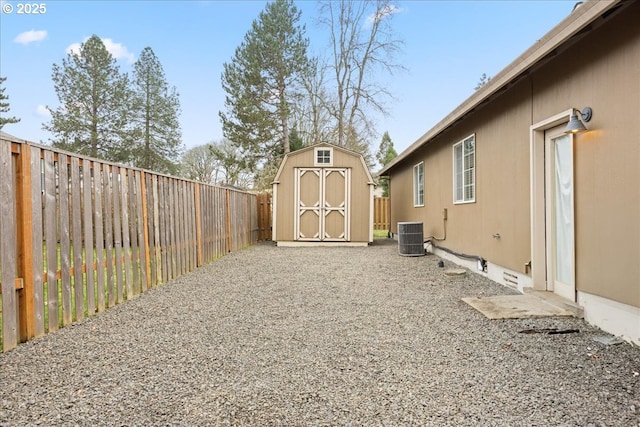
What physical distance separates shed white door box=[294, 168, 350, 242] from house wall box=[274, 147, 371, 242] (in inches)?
5.9

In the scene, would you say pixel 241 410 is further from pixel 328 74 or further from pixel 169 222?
pixel 328 74

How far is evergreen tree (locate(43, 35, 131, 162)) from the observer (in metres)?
17.1

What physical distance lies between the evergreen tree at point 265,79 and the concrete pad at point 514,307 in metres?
14.6

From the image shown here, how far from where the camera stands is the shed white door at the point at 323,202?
35.5 ft

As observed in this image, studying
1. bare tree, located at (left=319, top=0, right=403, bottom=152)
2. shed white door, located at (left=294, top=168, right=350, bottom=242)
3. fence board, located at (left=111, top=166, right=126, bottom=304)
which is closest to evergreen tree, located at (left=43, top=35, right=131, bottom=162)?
bare tree, located at (left=319, top=0, right=403, bottom=152)

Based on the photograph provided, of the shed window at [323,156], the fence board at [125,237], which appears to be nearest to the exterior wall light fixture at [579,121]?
the fence board at [125,237]

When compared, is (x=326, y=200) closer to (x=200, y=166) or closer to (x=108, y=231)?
(x=108, y=231)

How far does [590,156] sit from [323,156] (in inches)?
315

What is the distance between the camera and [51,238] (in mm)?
3035

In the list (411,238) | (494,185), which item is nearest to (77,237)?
(494,185)

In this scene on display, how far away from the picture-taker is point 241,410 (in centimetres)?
191

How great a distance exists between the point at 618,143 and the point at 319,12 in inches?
695

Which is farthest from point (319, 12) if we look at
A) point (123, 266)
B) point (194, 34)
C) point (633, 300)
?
point (633, 300)

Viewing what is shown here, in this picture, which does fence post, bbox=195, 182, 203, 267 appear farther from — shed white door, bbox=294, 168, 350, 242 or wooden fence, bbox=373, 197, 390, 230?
wooden fence, bbox=373, 197, 390, 230
